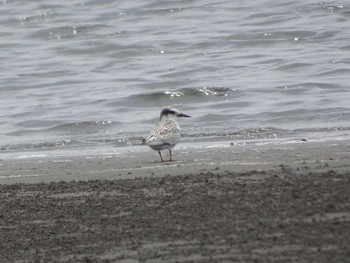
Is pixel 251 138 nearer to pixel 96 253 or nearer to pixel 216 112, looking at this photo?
pixel 216 112

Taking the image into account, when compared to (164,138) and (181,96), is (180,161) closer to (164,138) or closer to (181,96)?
(164,138)

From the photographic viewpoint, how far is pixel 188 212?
842 cm

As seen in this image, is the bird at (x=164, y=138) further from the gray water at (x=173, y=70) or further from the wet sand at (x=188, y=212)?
the gray water at (x=173, y=70)

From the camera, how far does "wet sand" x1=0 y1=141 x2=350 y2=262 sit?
7305 millimetres

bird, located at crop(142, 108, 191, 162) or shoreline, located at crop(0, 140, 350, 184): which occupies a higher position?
bird, located at crop(142, 108, 191, 162)

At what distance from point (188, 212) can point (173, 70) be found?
45.9 feet

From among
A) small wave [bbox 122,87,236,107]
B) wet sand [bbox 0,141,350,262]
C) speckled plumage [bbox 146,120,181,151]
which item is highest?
small wave [bbox 122,87,236,107]

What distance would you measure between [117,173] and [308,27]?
14402 millimetres

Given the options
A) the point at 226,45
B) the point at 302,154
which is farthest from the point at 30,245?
the point at 226,45

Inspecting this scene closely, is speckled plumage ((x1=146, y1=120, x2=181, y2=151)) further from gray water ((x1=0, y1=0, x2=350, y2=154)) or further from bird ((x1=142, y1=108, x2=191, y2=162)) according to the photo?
gray water ((x1=0, y1=0, x2=350, y2=154))

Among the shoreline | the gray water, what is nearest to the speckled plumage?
the shoreline

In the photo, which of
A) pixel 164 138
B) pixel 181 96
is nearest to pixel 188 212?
pixel 164 138

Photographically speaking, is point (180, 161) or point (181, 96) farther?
point (181, 96)

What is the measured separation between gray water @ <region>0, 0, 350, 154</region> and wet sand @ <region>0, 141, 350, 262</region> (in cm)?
370
